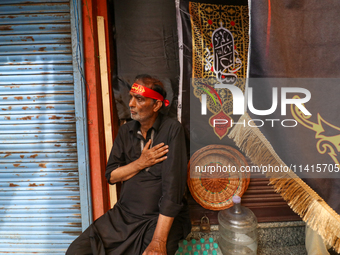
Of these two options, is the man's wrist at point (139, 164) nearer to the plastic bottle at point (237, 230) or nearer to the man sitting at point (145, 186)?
the man sitting at point (145, 186)

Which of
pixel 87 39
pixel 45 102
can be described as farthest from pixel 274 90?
pixel 45 102

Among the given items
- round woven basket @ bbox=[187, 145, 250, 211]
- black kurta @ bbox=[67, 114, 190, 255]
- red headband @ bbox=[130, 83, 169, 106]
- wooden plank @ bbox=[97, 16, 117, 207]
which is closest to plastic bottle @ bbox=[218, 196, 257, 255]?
round woven basket @ bbox=[187, 145, 250, 211]

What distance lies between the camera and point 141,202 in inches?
65.2

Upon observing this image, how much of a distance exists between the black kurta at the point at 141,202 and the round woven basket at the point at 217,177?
0.43m

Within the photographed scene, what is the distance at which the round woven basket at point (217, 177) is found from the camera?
83.1 inches

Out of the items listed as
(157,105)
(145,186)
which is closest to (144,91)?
(157,105)

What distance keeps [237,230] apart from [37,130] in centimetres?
214

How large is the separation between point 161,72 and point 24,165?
159 centimetres

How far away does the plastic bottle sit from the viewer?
2.06m

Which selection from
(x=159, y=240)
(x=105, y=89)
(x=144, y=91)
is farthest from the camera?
(x=105, y=89)

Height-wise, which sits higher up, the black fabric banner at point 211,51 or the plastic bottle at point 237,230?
the black fabric banner at point 211,51

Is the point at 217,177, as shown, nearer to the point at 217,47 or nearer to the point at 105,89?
the point at 217,47

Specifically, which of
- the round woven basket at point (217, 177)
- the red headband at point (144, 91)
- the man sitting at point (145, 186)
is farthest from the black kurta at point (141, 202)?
the round woven basket at point (217, 177)

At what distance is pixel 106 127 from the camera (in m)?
2.06
